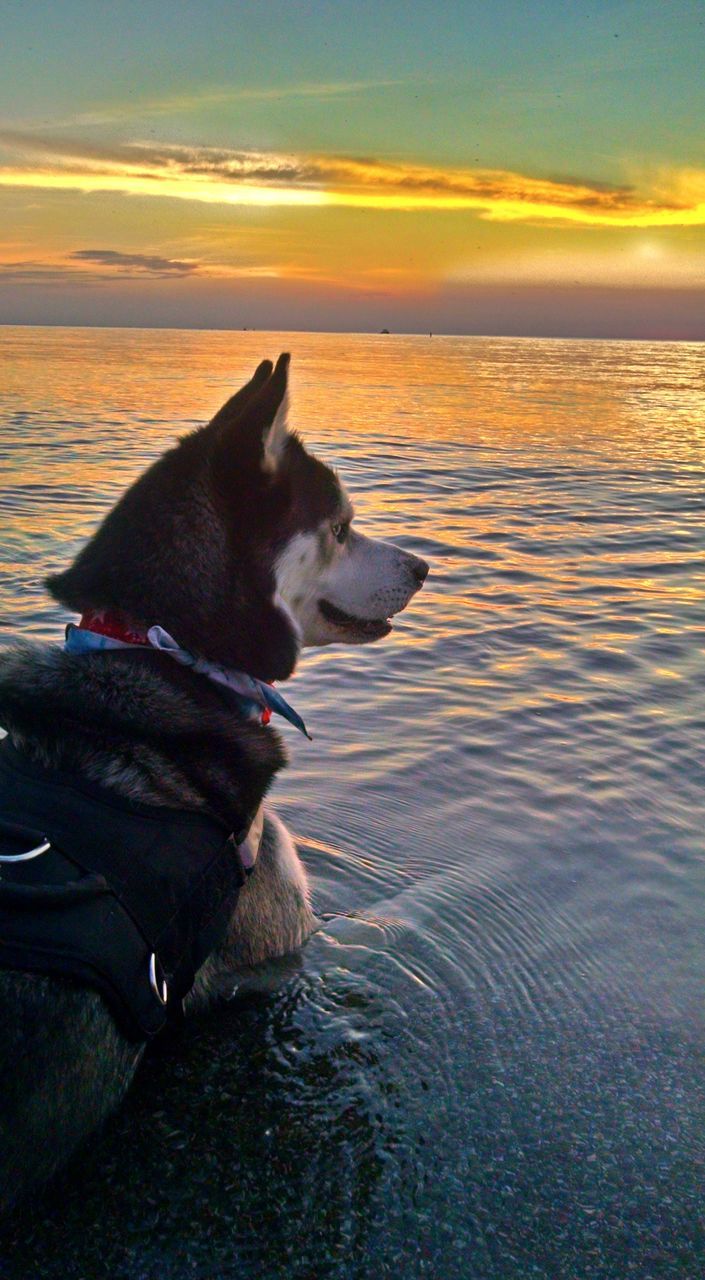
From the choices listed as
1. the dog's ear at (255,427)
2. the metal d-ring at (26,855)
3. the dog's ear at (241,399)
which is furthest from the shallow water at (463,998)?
the dog's ear at (241,399)

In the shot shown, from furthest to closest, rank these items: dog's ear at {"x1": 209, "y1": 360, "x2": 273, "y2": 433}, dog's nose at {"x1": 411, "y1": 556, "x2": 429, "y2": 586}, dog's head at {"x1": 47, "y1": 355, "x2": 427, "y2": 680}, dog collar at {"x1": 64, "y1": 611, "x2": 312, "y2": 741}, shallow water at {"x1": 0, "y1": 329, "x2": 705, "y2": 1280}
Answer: dog's nose at {"x1": 411, "y1": 556, "x2": 429, "y2": 586}, dog's ear at {"x1": 209, "y1": 360, "x2": 273, "y2": 433}, dog's head at {"x1": 47, "y1": 355, "x2": 427, "y2": 680}, dog collar at {"x1": 64, "y1": 611, "x2": 312, "y2": 741}, shallow water at {"x1": 0, "y1": 329, "x2": 705, "y2": 1280}

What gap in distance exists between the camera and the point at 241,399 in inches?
169

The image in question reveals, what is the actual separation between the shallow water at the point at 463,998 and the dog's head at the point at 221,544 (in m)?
1.57

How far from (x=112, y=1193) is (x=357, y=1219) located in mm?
799

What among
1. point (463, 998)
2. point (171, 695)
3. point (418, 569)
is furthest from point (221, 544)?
point (463, 998)

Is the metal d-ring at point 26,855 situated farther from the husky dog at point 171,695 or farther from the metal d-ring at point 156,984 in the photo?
the metal d-ring at point 156,984

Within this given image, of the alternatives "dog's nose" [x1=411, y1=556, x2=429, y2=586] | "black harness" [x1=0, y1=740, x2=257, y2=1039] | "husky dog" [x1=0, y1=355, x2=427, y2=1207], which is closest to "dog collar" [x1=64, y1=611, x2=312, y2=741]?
"husky dog" [x1=0, y1=355, x2=427, y2=1207]

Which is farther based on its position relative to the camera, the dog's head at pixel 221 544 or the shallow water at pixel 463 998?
the dog's head at pixel 221 544

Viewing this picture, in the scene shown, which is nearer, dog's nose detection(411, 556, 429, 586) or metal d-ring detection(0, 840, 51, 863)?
metal d-ring detection(0, 840, 51, 863)

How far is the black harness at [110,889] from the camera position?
117 inches

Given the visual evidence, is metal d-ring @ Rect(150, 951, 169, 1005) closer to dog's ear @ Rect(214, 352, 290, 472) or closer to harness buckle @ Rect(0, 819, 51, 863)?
harness buckle @ Rect(0, 819, 51, 863)

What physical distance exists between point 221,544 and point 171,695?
2.18 ft

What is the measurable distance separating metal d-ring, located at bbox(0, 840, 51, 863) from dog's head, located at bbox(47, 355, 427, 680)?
96 cm

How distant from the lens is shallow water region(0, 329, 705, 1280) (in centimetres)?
321
